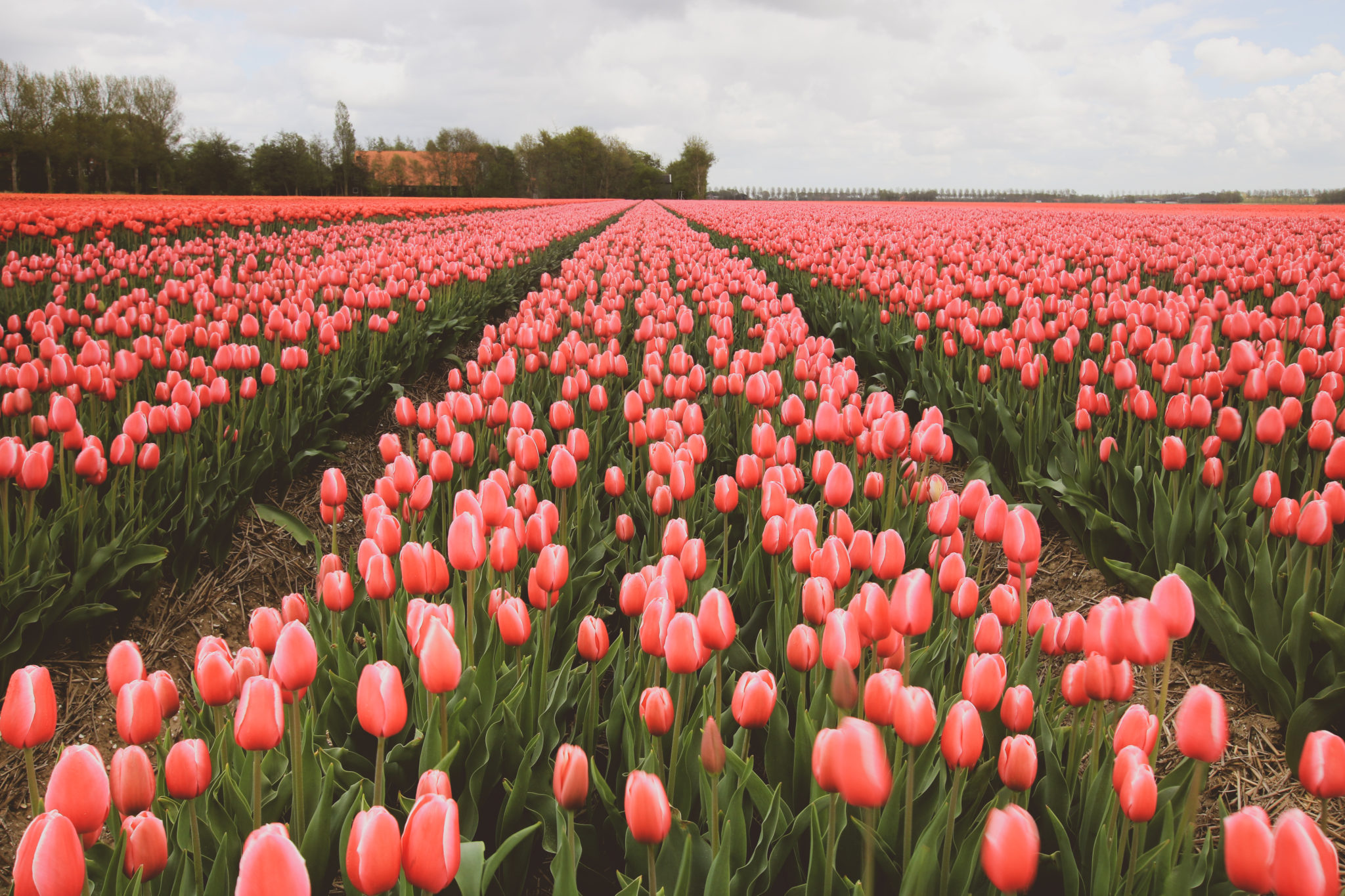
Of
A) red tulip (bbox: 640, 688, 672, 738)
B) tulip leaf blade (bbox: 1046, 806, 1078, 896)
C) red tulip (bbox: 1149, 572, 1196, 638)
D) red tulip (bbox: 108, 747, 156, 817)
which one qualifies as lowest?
tulip leaf blade (bbox: 1046, 806, 1078, 896)

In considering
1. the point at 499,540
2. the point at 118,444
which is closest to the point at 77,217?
the point at 118,444

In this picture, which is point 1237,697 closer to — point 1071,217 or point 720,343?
point 720,343

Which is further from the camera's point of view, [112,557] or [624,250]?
[624,250]

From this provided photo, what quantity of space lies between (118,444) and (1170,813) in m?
3.24

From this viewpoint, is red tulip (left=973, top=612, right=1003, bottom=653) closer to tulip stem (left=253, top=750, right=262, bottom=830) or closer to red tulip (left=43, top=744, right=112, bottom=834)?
tulip stem (left=253, top=750, right=262, bottom=830)

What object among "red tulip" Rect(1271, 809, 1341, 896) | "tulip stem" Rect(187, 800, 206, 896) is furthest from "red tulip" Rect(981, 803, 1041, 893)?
"tulip stem" Rect(187, 800, 206, 896)

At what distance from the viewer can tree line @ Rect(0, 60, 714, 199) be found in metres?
47.1

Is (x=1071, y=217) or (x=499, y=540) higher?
(x=1071, y=217)

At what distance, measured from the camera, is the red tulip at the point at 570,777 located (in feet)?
3.95

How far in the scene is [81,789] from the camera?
1003 mm

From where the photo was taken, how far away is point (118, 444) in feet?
9.26

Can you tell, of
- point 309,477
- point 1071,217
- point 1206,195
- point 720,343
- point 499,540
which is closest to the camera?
point 499,540

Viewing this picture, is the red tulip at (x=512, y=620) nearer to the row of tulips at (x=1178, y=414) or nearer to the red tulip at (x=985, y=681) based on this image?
the red tulip at (x=985, y=681)

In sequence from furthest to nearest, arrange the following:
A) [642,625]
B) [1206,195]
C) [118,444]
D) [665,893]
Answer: [1206,195] → [118,444] → [642,625] → [665,893]
